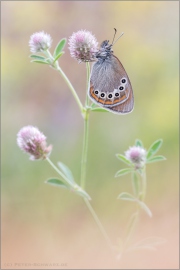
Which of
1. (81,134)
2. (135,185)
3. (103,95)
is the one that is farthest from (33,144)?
(81,134)

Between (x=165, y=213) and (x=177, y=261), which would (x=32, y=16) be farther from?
(x=177, y=261)

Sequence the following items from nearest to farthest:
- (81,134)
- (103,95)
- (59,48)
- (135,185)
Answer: (103,95)
(59,48)
(135,185)
(81,134)

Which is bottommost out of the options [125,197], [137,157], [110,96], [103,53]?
[125,197]

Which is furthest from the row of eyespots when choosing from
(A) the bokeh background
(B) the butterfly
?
(A) the bokeh background

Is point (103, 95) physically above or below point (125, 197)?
above

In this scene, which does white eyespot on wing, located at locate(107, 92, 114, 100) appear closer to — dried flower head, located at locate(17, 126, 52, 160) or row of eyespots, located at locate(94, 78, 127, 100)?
row of eyespots, located at locate(94, 78, 127, 100)

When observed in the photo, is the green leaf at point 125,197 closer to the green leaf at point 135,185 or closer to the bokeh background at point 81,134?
the green leaf at point 135,185

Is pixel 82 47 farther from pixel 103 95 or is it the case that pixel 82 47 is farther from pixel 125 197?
pixel 125 197
